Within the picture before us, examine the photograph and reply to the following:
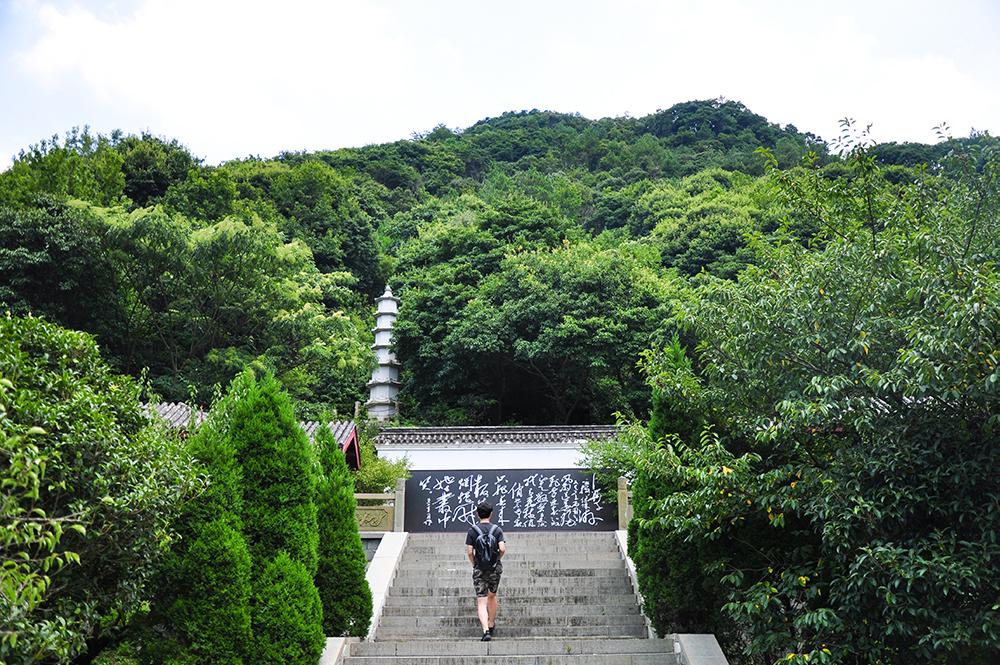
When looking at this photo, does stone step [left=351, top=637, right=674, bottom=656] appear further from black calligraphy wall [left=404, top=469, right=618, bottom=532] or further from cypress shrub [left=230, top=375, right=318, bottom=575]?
black calligraphy wall [left=404, top=469, right=618, bottom=532]

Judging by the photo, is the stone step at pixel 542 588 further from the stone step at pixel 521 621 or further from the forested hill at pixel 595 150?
the forested hill at pixel 595 150

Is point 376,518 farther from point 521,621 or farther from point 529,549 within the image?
point 521,621

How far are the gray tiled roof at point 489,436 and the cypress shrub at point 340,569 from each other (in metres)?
10.1

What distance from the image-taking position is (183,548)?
5348mm

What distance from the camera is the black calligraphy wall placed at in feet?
50.2

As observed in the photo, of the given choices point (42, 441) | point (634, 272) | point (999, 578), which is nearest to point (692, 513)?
point (999, 578)

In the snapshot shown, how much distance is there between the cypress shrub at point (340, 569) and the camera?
283 inches

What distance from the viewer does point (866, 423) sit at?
5082mm

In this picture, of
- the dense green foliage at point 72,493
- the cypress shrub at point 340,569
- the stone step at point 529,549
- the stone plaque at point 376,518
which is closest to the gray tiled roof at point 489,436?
the stone plaque at point 376,518

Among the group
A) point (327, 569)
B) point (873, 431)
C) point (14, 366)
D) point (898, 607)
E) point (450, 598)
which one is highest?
point (14, 366)

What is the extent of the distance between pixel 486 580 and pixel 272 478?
2661 mm

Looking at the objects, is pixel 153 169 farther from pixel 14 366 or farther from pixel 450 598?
pixel 14 366

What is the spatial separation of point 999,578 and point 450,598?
21.0ft

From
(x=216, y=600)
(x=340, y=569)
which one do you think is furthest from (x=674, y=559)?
(x=216, y=600)
